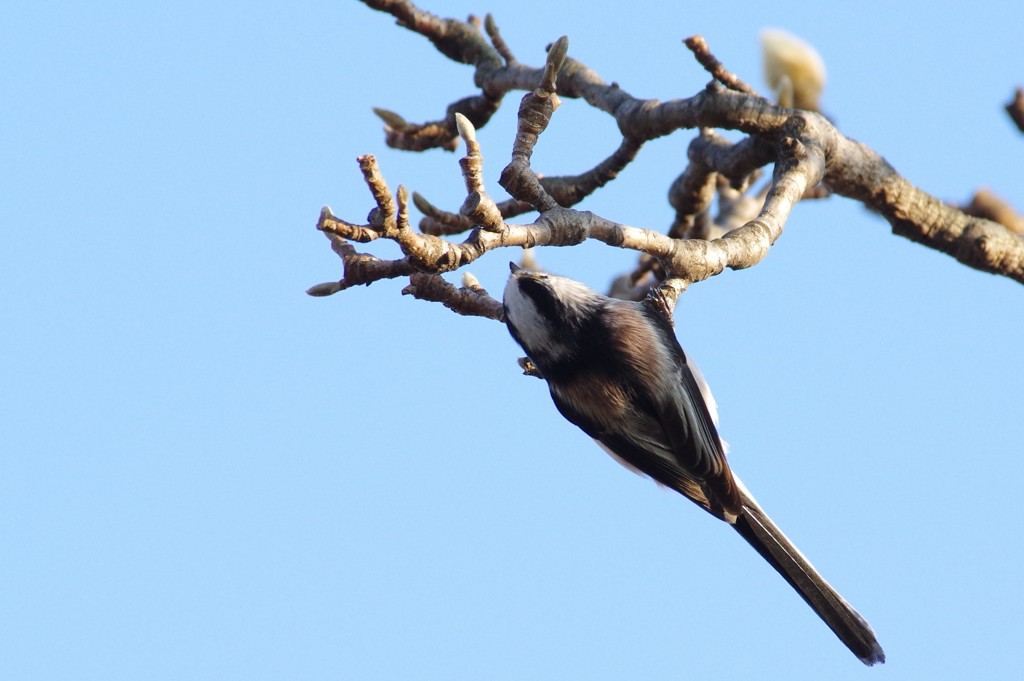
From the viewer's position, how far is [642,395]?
445 centimetres

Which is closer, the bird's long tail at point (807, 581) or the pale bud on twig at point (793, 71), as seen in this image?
the bird's long tail at point (807, 581)

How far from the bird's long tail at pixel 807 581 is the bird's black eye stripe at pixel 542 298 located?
1167mm

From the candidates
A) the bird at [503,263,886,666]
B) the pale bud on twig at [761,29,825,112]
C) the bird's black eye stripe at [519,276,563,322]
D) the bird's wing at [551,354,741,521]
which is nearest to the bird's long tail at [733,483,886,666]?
the bird at [503,263,886,666]

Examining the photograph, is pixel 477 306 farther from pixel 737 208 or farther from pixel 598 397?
pixel 737 208

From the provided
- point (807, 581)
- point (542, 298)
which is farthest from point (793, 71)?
point (807, 581)

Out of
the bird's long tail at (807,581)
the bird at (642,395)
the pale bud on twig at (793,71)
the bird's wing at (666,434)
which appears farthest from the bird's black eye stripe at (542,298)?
the pale bud on twig at (793,71)

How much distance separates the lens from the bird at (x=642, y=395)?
14.6 feet

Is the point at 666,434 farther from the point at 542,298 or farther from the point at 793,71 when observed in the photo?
the point at 793,71

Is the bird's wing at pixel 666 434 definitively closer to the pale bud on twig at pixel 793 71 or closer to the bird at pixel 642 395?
the bird at pixel 642 395

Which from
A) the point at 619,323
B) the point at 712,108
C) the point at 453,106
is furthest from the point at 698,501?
the point at 453,106

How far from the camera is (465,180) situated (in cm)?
317

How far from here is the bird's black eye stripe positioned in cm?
446

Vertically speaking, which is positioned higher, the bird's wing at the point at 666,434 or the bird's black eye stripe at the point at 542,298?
the bird's black eye stripe at the point at 542,298

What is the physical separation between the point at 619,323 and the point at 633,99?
52.7 inches
